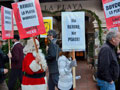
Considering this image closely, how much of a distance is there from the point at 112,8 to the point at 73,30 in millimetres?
1360

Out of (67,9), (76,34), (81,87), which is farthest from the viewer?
(67,9)

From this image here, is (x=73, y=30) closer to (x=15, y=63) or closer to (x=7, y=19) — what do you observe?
(x=7, y=19)

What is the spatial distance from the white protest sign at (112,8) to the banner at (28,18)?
173 centimetres

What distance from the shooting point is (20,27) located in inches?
142

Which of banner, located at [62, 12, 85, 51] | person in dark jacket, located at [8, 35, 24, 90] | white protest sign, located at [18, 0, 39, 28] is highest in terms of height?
white protest sign, located at [18, 0, 39, 28]

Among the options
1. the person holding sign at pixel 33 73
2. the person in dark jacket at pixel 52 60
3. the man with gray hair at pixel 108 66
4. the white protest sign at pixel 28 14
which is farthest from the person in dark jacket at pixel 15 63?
the man with gray hair at pixel 108 66

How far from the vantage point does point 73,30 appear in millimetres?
3607

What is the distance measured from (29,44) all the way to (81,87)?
11.9 ft

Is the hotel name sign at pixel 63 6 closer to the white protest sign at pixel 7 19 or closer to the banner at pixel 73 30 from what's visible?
the white protest sign at pixel 7 19

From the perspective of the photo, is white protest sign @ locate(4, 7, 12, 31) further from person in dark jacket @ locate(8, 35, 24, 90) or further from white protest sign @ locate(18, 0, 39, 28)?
white protest sign @ locate(18, 0, 39, 28)

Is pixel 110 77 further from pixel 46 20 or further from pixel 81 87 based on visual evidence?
pixel 46 20

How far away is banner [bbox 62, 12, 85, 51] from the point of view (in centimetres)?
360

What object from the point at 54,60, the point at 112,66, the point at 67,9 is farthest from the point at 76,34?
the point at 67,9

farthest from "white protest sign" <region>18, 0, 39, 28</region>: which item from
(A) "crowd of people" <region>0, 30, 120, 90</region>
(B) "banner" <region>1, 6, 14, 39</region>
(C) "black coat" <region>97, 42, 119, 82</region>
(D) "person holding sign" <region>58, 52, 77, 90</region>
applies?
(C) "black coat" <region>97, 42, 119, 82</region>
